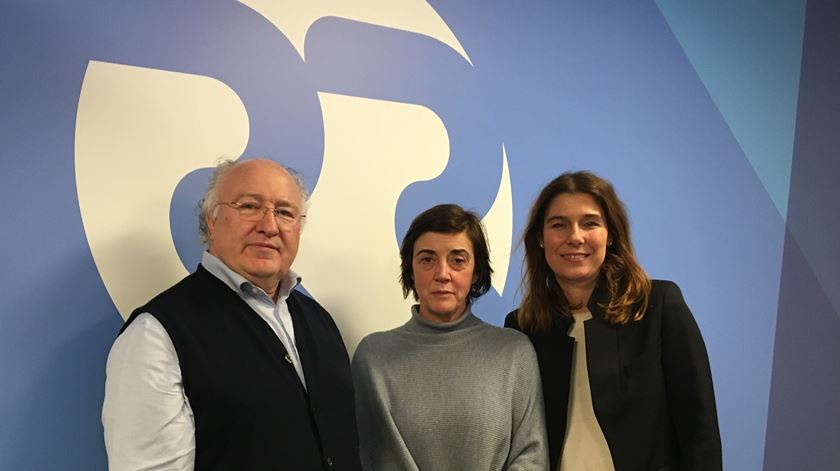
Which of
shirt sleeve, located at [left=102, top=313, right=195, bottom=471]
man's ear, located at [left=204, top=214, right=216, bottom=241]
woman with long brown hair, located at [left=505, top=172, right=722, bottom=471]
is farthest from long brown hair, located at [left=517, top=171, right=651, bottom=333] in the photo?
shirt sleeve, located at [left=102, top=313, right=195, bottom=471]

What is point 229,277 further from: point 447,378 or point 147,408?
point 447,378

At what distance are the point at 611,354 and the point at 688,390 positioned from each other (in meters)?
0.22

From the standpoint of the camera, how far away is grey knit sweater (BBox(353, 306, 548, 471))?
6.36ft

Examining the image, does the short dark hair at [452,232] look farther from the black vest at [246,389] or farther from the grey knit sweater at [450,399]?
the black vest at [246,389]

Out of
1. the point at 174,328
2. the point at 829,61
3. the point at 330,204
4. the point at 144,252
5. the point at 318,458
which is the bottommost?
the point at 318,458

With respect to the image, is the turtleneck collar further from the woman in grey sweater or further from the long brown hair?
the long brown hair

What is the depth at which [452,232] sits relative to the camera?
6.74ft

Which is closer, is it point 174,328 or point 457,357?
point 174,328

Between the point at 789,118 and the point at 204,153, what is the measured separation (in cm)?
Answer: 272

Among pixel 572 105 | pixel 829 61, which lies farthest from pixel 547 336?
pixel 829 61

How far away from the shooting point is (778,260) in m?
3.39

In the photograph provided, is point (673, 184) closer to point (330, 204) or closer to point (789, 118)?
point (789, 118)

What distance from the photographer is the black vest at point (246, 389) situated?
161 cm

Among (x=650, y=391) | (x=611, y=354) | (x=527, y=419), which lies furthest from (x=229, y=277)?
(x=650, y=391)
